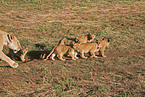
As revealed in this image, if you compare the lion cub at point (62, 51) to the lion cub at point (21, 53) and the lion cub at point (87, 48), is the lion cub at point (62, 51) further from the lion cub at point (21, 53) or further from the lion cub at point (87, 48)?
the lion cub at point (21, 53)

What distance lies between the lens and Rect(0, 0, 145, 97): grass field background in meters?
5.38

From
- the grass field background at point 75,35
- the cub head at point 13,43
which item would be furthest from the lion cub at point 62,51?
the cub head at point 13,43

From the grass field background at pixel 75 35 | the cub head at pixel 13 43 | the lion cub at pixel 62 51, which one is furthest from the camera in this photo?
the lion cub at pixel 62 51

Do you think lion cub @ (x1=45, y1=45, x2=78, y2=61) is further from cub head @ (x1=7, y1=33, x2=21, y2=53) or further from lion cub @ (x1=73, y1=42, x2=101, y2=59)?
cub head @ (x1=7, y1=33, x2=21, y2=53)

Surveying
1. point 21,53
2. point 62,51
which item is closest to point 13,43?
point 21,53

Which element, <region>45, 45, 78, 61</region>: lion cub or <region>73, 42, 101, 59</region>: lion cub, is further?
<region>73, 42, 101, 59</region>: lion cub

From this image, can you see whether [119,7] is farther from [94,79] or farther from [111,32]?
[94,79]

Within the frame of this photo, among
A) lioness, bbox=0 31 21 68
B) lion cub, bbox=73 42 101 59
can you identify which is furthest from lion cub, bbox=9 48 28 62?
lion cub, bbox=73 42 101 59

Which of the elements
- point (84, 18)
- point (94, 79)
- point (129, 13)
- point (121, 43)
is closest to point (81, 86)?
point (94, 79)

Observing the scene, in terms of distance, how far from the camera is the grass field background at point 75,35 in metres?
5.38

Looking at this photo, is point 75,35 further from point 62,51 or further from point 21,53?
point 21,53

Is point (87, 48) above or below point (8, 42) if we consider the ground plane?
below

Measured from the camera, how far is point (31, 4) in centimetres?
1375

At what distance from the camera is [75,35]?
10336mm
